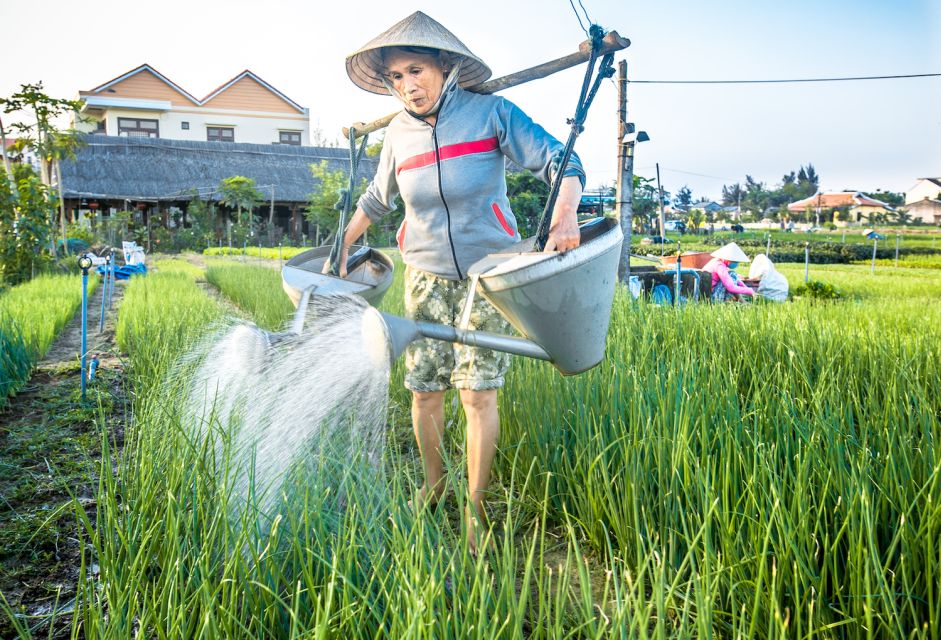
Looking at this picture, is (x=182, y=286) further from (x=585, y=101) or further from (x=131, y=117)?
(x=131, y=117)

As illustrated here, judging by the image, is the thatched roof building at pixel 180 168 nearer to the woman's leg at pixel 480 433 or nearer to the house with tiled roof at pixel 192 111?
the house with tiled roof at pixel 192 111

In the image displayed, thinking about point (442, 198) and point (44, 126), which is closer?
point (442, 198)

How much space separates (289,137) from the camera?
28.1 meters

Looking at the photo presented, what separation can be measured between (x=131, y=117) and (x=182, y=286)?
2197 centimetres

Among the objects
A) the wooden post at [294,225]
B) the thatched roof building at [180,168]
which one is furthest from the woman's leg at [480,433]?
the wooden post at [294,225]

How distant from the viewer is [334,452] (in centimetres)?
190

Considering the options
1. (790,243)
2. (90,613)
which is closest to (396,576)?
(90,613)

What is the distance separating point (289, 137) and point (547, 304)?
28483 millimetres

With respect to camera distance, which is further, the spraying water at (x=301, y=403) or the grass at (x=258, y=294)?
the grass at (x=258, y=294)

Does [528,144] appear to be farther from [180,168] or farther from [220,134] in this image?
[220,134]

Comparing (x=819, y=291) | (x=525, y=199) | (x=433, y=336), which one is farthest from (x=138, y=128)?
(x=433, y=336)

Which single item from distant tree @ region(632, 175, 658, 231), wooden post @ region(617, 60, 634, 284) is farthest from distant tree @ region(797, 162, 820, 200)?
wooden post @ region(617, 60, 634, 284)

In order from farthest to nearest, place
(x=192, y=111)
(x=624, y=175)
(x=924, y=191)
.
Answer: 1. (x=924, y=191)
2. (x=192, y=111)
3. (x=624, y=175)

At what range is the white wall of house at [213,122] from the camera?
25.9 m
